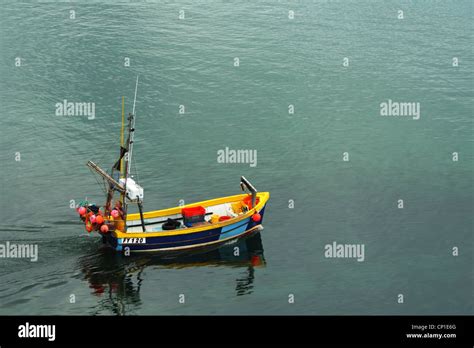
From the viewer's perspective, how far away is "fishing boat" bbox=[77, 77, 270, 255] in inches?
2499

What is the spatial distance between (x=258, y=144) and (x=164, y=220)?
62.1 feet

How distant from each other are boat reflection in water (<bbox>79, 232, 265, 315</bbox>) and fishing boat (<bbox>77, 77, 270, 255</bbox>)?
649 millimetres

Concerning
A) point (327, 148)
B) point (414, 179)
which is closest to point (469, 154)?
point (414, 179)

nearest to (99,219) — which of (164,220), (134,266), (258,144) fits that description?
(134,266)

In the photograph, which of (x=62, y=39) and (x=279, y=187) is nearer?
(x=279, y=187)

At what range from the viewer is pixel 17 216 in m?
69.6

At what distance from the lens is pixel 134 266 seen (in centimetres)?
6359

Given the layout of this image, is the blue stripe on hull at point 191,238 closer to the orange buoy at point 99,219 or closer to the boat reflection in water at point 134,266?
the boat reflection in water at point 134,266

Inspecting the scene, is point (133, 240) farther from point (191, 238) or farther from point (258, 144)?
point (258, 144)

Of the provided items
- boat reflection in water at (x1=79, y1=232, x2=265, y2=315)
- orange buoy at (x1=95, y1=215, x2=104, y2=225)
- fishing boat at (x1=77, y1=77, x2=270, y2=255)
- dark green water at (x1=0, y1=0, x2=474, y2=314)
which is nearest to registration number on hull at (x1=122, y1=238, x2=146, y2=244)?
fishing boat at (x1=77, y1=77, x2=270, y2=255)

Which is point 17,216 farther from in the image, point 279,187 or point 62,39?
point 62,39

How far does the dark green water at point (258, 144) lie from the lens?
202ft
